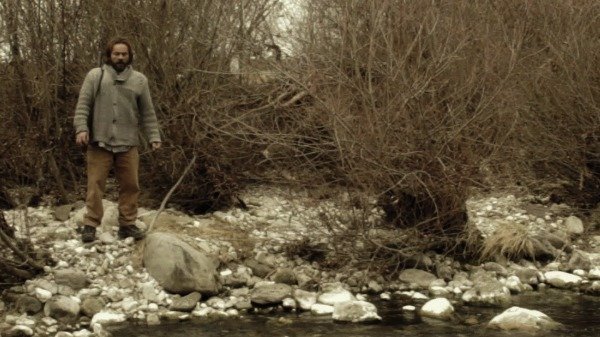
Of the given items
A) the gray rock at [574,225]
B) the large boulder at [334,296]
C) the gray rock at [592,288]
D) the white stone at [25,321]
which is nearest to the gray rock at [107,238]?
the white stone at [25,321]

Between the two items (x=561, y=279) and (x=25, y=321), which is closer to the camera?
(x=25, y=321)

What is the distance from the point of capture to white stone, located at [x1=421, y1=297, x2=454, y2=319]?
296 inches

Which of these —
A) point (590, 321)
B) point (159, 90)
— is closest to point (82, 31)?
point (159, 90)

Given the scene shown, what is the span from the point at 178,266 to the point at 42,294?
1.16 m

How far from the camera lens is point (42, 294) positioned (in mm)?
7395

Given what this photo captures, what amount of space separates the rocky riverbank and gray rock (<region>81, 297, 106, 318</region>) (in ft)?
0.03

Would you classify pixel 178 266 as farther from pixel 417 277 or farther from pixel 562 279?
pixel 562 279

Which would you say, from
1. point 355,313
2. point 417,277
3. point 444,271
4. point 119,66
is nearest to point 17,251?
point 119,66

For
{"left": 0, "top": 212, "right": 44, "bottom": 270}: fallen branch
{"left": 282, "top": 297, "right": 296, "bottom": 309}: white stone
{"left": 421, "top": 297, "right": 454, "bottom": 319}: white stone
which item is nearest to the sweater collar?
{"left": 0, "top": 212, "right": 44, "bottom": 270}: fallen branch

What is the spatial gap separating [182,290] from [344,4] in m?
3.74

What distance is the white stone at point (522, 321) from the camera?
7.08 meters

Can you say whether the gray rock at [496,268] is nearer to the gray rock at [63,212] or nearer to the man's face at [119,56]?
the man's face at [119,56]

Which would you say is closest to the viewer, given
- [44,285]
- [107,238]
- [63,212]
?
[44,285]

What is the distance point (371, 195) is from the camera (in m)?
8.64
